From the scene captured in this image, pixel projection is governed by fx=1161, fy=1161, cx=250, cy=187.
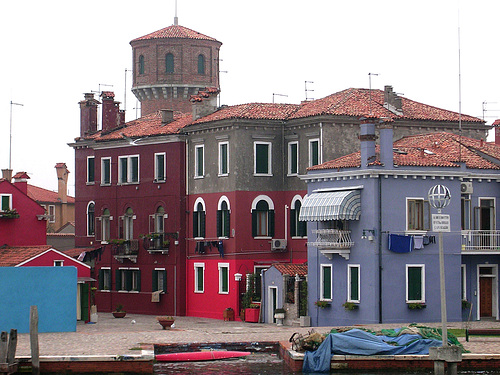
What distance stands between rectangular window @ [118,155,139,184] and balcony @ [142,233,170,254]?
11.9 ft

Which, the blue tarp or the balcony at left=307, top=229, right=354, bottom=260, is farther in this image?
the balcony at left=307, top=229, right=354, bottom=260

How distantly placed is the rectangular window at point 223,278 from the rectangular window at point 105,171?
10804mm

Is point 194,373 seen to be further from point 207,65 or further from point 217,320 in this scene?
point 207,65

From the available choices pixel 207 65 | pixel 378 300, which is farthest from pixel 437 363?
pixel 207 65

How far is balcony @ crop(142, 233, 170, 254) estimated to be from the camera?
58.1 m

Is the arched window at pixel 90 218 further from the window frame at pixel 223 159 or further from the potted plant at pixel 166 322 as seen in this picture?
the potted plant at pixel 166 322

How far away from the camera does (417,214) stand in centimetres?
4628

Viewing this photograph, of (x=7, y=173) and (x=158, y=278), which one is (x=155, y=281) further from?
(x=7, y=173)

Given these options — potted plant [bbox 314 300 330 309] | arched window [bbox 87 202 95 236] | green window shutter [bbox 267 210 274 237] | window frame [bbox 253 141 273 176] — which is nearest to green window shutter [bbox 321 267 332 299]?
Answer: potted plant [bbox 314 300 330 309]

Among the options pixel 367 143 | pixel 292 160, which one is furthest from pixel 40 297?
pixel 292 160

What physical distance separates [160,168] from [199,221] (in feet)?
13.5

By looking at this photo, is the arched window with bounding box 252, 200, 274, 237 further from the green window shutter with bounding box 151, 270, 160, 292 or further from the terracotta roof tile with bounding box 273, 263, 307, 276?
the green window shutter with bounding box 151, 270, 160, 292

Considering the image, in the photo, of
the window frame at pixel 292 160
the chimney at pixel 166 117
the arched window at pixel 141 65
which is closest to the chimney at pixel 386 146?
the window frame at pixel 292 160

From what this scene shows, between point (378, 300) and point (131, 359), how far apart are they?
13.0m
